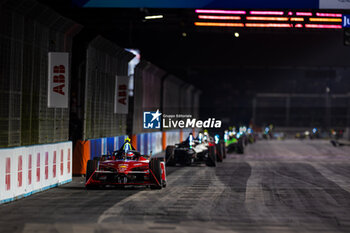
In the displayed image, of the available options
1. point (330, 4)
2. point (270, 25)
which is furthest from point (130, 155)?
point (270, 25)

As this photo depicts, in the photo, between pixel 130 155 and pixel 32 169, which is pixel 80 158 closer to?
pixel 130 155

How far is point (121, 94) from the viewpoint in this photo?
1019 inches

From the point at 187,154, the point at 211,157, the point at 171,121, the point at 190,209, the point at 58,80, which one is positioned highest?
the point at 58,80

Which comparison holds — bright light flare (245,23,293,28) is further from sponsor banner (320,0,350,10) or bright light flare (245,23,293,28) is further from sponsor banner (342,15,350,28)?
sponsor banner (320,0,350,10)

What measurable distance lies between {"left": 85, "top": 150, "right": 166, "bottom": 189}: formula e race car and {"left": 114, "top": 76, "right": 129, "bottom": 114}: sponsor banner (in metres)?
9.42

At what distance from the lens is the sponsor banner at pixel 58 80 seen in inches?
682

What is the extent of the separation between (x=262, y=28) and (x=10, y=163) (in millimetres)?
15897

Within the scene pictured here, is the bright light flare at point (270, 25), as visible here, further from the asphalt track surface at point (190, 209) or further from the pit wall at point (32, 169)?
the pit wall at point (32, 169)

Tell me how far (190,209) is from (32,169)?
448 centimetres

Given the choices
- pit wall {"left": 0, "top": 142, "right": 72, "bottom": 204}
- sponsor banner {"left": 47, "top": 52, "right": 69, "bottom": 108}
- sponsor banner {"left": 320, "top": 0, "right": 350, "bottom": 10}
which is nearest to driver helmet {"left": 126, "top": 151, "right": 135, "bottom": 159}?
pit wall {"left": 0, "top": 142, "right": 72, "bottom": 204}

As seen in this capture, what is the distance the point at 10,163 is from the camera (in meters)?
13.6

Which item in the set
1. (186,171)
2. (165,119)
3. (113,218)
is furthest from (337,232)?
(165,119)

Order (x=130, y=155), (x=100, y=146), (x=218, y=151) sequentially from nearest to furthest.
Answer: (x=130, y=155) < (x=100, y=146) < (x=218, y=151)

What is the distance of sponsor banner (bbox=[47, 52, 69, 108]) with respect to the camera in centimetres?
1733
